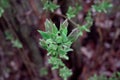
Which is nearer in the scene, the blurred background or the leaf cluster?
the leaf cluster

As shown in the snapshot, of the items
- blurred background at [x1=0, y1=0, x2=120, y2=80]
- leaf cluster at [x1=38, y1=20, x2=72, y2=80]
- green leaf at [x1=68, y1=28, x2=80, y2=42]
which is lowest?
leaf cluster at [x1=38, y1=20, x2=72, y2=80]

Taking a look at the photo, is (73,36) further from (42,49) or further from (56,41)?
(42,49)

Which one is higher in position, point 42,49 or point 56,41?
point 42,49

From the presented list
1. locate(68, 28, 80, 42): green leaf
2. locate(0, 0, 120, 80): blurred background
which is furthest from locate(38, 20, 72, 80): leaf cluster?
locate(0, 0, 120, 80): blurred background

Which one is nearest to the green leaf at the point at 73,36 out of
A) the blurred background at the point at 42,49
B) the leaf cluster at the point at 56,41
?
the leaf cluster at the point at 56,41

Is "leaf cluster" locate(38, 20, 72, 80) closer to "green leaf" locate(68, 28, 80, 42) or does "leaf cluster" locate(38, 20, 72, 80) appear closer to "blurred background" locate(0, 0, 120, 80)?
"green leaf" locate(68, 28, 80, 42)

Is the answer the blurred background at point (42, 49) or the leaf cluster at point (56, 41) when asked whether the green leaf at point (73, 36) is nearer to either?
the leaf cluster at point (56, 41)

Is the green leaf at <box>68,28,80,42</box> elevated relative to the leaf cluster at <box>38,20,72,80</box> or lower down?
elevated

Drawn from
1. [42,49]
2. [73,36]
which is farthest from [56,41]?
[42,49]

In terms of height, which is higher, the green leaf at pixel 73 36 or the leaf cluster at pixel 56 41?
the green leaf at pixel 73 36
